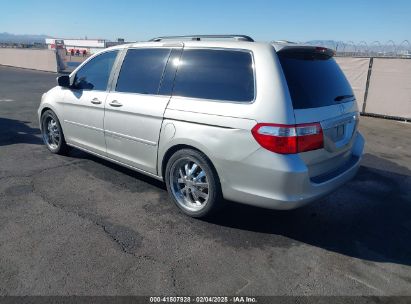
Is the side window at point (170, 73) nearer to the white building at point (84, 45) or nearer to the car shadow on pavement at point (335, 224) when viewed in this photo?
the car shadow on pavement at point (335, 224)

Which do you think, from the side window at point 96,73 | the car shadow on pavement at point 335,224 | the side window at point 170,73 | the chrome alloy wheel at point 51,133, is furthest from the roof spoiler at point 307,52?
the chrome alloy wheel at point 51,133

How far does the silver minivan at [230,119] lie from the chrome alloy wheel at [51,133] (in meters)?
1.47

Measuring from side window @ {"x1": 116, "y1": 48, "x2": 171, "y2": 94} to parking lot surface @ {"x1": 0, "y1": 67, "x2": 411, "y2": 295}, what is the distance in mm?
1335

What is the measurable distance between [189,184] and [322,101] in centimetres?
A: 165

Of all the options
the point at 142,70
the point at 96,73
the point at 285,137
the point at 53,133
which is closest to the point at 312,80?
the point at 285,137

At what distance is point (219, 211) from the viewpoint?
392cm

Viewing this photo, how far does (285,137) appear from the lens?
3029 millimetres

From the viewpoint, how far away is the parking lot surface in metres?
2.80

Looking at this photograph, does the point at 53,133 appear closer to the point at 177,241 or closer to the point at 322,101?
the point at 177,241

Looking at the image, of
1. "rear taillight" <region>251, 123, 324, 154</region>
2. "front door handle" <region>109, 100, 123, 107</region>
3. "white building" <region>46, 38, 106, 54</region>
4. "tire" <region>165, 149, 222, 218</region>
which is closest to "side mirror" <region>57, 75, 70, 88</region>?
"front door handle" <region>109, 100, 123, 107</region>

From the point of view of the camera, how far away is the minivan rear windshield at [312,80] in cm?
322

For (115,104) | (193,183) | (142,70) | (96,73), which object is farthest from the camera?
(96,73)

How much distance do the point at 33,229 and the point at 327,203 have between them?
11.3 ft

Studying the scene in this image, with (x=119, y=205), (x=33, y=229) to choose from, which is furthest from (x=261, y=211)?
(x=33, y=229)
